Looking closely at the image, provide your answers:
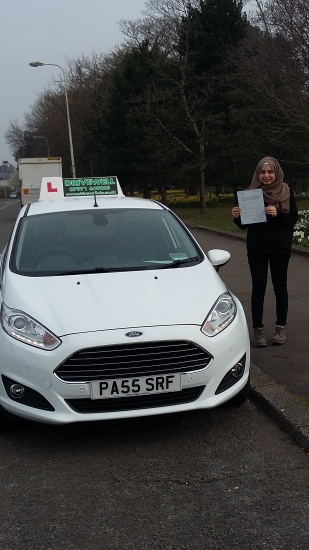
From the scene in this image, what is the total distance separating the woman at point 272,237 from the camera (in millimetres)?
6020

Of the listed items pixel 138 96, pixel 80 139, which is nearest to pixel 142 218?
pixel 138 96

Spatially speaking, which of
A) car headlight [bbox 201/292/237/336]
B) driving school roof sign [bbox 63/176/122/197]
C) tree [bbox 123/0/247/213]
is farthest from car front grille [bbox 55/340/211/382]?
tree [bbox 123/0/247/213]

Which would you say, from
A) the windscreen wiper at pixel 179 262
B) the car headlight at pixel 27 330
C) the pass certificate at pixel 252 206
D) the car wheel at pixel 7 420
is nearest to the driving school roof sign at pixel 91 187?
the pass certificate at pixel 252 206

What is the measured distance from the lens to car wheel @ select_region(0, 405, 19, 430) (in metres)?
4.38

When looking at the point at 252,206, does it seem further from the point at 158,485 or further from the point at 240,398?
A: the point at 158,485

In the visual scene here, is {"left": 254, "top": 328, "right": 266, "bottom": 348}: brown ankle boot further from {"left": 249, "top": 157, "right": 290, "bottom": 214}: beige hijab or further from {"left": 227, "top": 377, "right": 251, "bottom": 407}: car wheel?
{"left": 227, "top": 377, "right": 251, "bottom": 407}: car wheel

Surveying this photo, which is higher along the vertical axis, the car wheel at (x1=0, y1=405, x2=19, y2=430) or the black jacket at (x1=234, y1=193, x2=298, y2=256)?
the black jacket at (x1=234, y1=193, x2=298, y2=256)

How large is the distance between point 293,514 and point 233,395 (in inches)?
45.4

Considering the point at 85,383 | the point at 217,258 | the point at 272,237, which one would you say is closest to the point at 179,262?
the point at 217,258

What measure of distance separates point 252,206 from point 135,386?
8.49 ft

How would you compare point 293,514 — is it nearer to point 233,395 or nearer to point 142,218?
point 233,395

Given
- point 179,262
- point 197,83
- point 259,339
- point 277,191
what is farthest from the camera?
point 197,83

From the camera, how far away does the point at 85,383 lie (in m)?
3.96

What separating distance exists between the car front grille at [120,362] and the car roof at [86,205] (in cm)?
225
